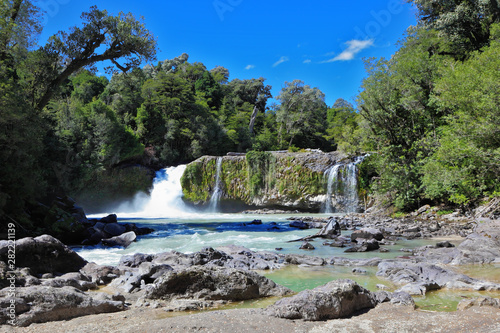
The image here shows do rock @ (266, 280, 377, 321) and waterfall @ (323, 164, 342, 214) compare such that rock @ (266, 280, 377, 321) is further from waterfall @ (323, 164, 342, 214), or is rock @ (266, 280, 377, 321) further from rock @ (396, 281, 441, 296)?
waterfall @ (323, 164, 342, 214)

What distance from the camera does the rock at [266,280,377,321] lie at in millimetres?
3824

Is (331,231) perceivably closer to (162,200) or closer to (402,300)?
(402,300)

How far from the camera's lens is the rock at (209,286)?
480 cm

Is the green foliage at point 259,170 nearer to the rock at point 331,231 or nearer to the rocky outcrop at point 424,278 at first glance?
the rock at point 331,231

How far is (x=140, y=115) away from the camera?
37812 millimetres

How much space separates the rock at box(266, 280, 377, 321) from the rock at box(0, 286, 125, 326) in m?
2.37

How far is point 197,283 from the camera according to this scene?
4941 mm

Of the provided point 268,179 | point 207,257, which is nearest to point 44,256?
point 207,257

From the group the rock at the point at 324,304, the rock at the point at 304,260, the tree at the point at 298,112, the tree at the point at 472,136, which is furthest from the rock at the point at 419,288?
the tree at the point at 298,112

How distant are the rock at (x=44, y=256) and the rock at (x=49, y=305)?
2502mm

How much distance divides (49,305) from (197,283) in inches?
78.8

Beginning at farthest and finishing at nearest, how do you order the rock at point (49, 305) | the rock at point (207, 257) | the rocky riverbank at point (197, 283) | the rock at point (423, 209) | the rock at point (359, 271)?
the rock at point (423, 209), the rock at point (207, 257), the rock at point (359, 271), the rocky riverbank at point (197, 283), the rock at point (49, 305)

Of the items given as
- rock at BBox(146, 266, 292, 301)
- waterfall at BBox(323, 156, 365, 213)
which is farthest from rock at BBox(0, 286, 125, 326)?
waterfall at BBox(323, 156, 365, 213)

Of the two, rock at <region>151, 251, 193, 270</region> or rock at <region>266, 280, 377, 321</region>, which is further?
rock at <region>151, 251, 193, 270</region>
